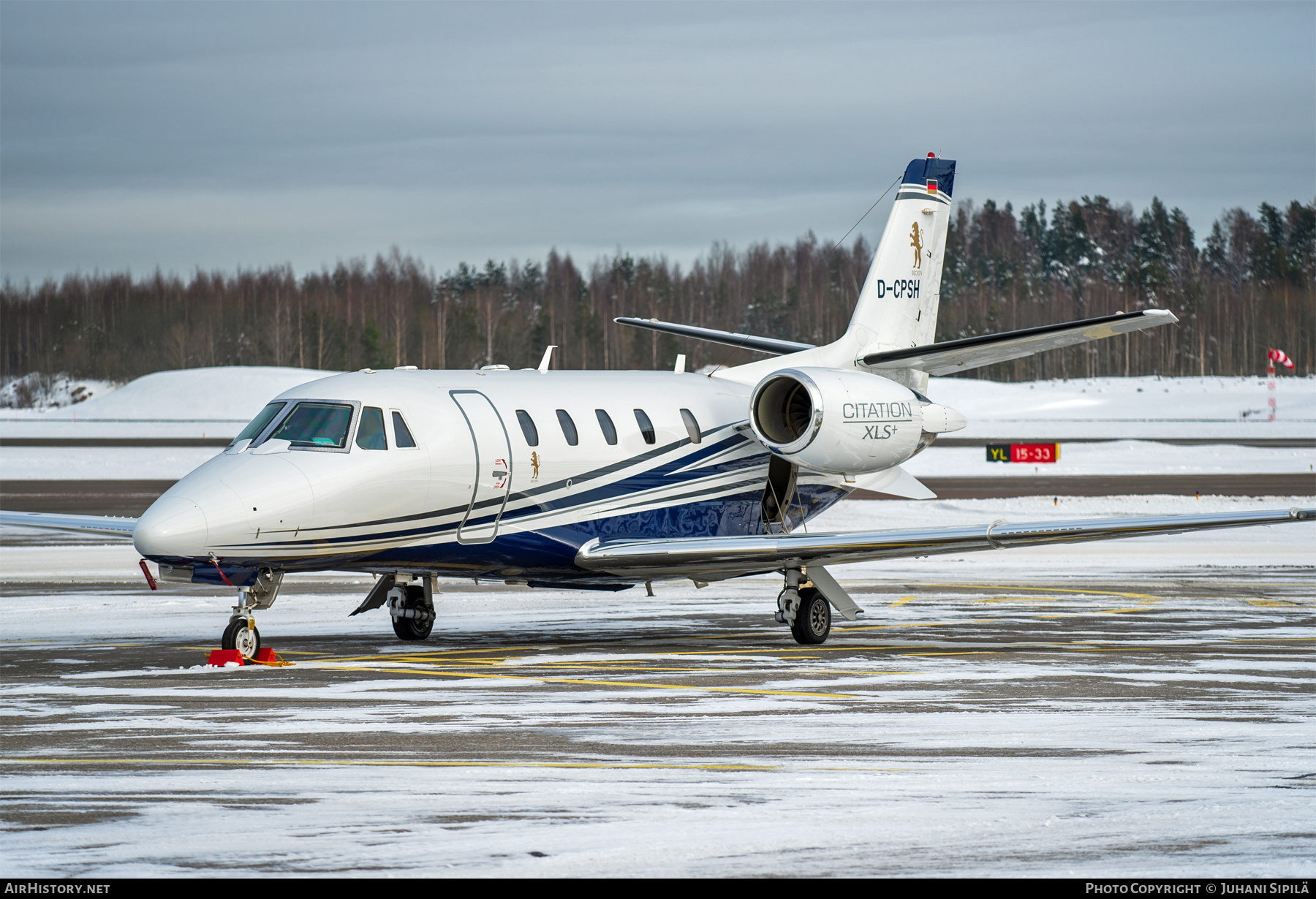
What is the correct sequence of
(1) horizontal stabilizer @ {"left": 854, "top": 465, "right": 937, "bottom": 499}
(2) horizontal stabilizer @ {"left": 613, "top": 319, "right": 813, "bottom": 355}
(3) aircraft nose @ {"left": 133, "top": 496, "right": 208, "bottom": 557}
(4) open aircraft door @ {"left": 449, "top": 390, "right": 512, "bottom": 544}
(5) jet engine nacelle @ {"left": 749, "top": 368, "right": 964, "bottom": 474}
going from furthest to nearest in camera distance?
(2) horizontal stabilizer @ {"left": 613, "top": 319, "right": 813, "bottom": 355}
(1) horizontal stabilizer @ {"left": 854, "top": 465, "right": 937, "bottom": 499}
(5) jet engine nacelle @ {"left": 749, "top": 368, "right": 964, "bottom": 474}
(4) open aircraft door @ {"left": 449, "top": 390, "right": 512, "bottom": 544}
(3) aircraft nose @ {"left": 133, "top": 496, "right": 208, "bottom": 557}

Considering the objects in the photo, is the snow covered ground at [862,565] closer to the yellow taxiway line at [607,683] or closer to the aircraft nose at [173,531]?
the yellow taxiway line at [607,683]

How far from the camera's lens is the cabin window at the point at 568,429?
17484 millimetres

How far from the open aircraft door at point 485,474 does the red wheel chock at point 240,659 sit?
7.42 feet

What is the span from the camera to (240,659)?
15102 mm

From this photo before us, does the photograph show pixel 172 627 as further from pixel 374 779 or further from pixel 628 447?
pixel 374 779

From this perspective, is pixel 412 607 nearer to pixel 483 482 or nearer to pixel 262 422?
pixel 483 482

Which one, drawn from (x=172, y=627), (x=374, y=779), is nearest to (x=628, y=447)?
(x=172, y=627)

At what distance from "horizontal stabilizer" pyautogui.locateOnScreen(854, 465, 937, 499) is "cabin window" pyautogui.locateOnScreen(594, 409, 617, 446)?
142 inches

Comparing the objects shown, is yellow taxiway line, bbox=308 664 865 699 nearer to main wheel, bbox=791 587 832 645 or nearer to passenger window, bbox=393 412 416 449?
passenger window, bbox=393 412 416 449

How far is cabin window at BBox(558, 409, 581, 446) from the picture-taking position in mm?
17484

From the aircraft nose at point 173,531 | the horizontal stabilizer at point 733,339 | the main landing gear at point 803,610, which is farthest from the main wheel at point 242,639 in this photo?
the horizontal stabilizer at point 733,339

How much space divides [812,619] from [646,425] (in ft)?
9.56

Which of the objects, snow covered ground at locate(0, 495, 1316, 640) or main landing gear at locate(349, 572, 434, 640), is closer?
main landing gear at locate(349, 572, 434, 640)

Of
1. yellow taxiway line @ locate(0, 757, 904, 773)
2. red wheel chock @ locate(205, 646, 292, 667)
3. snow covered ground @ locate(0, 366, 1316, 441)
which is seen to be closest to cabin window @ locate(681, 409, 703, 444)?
red wheel chock @ locate(205, 646, 292, 667)
